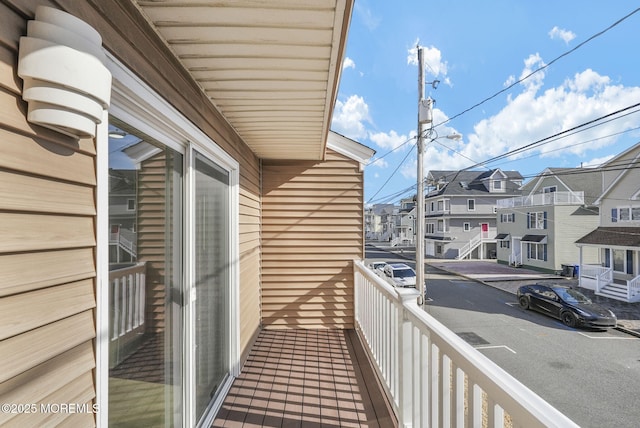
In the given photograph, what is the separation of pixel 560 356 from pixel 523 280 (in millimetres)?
8607

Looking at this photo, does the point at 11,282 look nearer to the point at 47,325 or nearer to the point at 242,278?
the point at 47,325

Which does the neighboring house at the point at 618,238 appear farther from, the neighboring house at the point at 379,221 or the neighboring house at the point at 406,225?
the neighboring house at the point at 379,221

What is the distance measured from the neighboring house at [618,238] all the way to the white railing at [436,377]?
13.0m

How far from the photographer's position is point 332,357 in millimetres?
2965

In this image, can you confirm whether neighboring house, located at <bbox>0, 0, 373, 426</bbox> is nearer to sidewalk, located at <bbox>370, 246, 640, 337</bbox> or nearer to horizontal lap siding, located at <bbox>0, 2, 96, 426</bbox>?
horizontal lap siding, located at <bbox>0, 2, 96, 426</bbox>

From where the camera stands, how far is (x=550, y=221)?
1556 cm

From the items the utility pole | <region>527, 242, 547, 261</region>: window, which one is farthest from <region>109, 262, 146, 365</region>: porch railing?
<region>527, 242, 547, 261</region>: window

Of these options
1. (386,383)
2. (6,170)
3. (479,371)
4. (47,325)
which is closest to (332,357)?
(386,383)

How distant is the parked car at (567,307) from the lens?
24.7ft

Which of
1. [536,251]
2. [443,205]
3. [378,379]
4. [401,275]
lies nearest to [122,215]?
[378,379]

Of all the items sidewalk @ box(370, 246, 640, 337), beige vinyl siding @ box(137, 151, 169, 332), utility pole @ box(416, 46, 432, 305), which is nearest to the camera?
beige vinyl siding @ box(137, 151, 169, 332)

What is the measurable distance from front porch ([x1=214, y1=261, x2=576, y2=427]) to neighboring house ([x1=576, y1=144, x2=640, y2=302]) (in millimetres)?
12616

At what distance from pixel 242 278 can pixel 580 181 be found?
73.5 feet

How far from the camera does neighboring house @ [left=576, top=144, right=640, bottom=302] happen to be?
1073 cm
